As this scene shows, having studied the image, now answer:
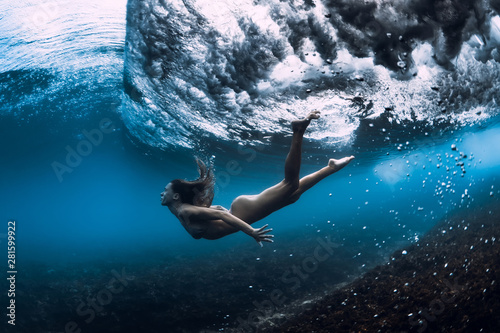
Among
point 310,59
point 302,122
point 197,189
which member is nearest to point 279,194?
point 302,122

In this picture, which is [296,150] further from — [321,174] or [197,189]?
[197,189]

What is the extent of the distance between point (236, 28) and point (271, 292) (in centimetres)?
1030

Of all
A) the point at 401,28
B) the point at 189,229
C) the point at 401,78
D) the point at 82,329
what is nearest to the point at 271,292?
the point at 82,329

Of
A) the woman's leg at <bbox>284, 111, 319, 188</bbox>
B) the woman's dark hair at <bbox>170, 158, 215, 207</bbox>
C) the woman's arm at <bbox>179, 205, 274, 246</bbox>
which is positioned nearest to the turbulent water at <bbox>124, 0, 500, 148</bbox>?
the woman's leg at <bbox>284, 111, 319, 188</bbox>

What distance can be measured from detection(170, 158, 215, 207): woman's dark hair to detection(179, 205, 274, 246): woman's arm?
1.66 feet

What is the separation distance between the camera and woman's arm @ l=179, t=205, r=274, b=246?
4.35 m

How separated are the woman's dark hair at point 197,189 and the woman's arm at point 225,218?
1.66 ft

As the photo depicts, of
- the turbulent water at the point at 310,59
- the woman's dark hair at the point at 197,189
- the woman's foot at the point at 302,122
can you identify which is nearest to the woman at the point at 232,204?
the woman's dark hair at the point at 197,189

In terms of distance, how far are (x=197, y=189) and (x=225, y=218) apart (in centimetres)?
135

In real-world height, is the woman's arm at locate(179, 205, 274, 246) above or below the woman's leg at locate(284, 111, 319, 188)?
below

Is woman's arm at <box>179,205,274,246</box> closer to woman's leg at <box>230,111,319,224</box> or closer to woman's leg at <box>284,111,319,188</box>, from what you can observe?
woman's leg at <box>230,111,319,224</box>

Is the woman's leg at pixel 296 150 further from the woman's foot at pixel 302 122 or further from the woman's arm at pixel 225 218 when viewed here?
the woman's arm at pixel 225 218

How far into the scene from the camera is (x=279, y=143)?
1931 centimetres

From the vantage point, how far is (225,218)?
4672mm
